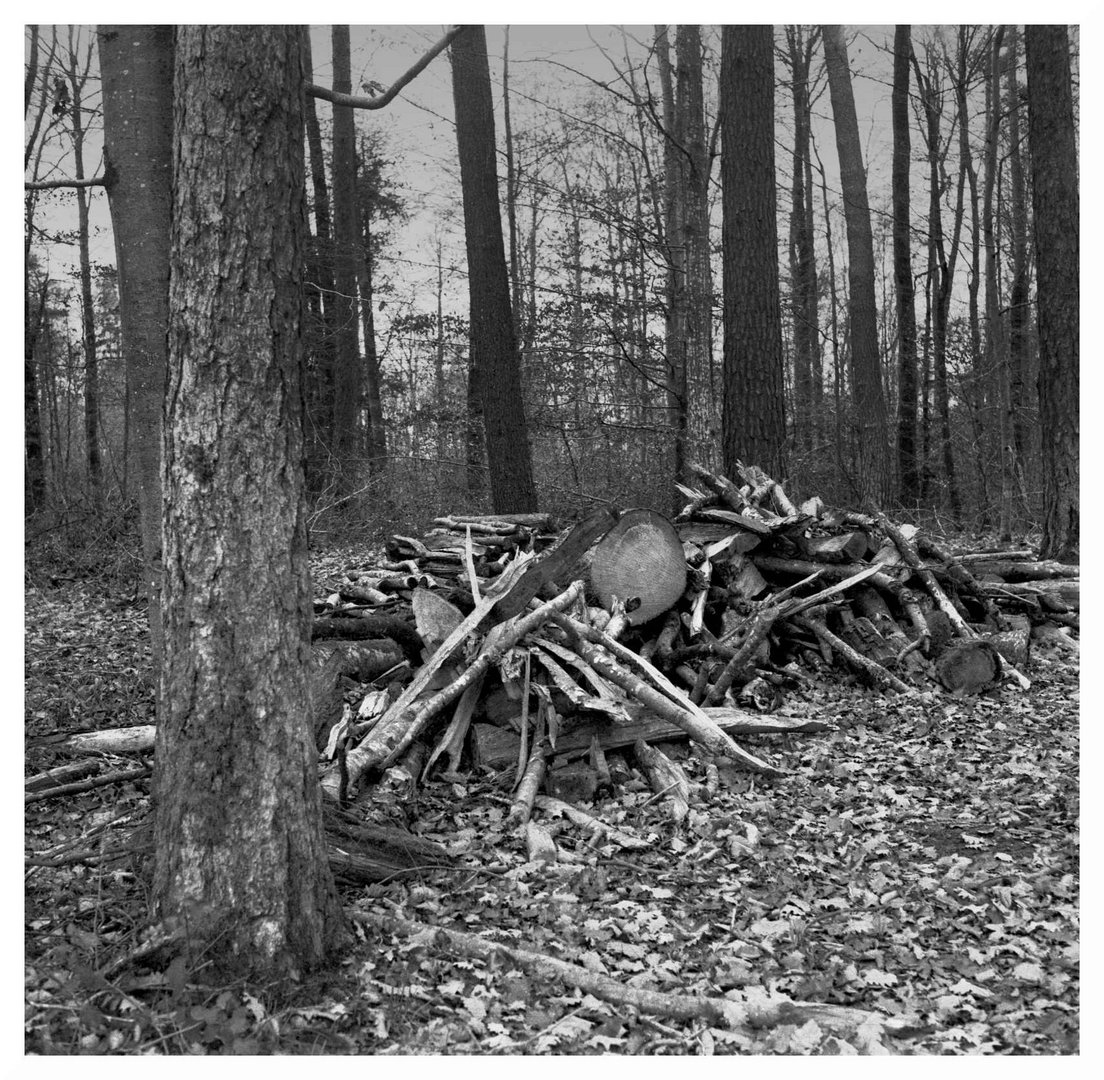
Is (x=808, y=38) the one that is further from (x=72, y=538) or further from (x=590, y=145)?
(x=72, y=538)

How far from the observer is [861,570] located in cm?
788

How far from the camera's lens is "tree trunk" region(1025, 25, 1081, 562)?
9.87 m

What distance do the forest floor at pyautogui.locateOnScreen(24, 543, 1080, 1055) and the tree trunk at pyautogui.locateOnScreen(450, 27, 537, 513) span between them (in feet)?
22.4

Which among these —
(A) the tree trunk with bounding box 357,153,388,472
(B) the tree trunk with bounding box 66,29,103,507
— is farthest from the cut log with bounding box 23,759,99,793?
(A) the tree trunk with bounding box 357,153,388,472

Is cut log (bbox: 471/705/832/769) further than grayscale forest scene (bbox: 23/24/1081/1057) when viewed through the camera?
Yes

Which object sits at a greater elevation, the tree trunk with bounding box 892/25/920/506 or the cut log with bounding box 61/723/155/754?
the tree trunk with bounding box 892/25/920/506

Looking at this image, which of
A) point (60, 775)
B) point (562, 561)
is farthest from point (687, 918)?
point (60, 775)

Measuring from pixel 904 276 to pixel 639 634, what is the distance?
44.5 feet

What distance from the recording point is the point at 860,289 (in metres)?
17.1

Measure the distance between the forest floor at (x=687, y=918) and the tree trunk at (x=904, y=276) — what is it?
40.2ft

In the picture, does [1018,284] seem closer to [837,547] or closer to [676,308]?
[676,308]

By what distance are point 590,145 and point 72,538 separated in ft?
41.6

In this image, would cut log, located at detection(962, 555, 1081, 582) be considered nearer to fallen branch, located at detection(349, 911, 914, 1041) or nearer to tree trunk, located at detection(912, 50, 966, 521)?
fallen branch, located at detection(349, 911, 914, 1041)

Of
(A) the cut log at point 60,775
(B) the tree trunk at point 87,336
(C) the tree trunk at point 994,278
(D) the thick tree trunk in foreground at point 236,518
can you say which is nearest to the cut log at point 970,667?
(D) the thick tree trunk in foreground at point 236,518
